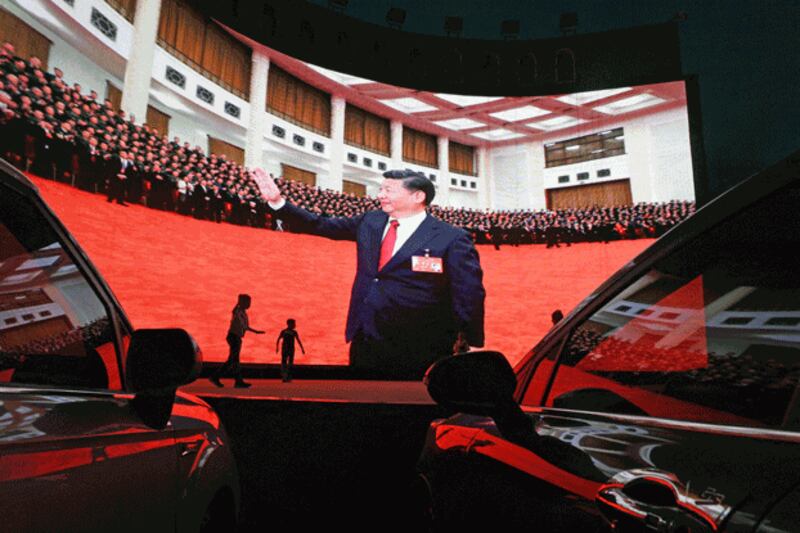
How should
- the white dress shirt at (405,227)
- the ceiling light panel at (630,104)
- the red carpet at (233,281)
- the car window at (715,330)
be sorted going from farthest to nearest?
the ceiling light panel at (630,104), the red carpet at (233,281), the white dress shirt at (405,227), the car window at (715,330)

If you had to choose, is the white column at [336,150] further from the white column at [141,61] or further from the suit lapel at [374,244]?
the suit lapel at [374,244]

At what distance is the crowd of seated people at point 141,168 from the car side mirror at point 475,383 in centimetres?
857

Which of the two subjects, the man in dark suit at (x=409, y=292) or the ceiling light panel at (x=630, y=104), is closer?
the man in dark suit at (x=409, y=292)

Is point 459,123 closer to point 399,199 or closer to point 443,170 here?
point 443,170

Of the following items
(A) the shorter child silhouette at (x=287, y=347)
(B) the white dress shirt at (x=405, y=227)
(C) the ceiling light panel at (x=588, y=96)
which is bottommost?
(A) the shorter child silhouette at (x=287, y=347)

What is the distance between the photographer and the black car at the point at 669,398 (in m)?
0.47

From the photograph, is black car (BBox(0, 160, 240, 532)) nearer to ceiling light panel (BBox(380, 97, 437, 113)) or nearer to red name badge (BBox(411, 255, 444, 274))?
red name badge (BBox(411, 255, 444, 274))

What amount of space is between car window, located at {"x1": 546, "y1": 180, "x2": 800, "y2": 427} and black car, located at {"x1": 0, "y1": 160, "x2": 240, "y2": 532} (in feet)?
2.58

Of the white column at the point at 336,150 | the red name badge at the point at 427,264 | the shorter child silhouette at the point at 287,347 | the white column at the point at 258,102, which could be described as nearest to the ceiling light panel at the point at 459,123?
the white column at the point at 336,150

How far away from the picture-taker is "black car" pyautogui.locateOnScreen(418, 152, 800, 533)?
0.47 meters

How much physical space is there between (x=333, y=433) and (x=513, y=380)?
4065mm

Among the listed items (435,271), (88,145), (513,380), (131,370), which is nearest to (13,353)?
(131,370)

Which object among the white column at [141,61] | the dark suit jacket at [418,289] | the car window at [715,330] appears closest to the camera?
the car window at [715,330]

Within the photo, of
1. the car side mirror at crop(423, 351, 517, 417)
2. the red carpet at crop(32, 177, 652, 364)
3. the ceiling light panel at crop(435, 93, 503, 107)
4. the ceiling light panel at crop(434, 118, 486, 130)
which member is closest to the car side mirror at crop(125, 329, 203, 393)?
the car side mirror at crop(423, 351, 517, 417)
